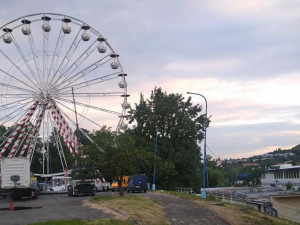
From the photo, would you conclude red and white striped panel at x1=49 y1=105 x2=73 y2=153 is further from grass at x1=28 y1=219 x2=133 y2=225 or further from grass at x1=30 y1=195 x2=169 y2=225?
grass at x1=28 y1=219 x2=133 y2=225

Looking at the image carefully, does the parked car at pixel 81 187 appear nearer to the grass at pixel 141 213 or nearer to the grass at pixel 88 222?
the grass at pixel 141 213

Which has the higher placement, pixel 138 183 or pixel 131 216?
pixel 138 183

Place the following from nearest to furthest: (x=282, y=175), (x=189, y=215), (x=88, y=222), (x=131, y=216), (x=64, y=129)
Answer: (x=88, y=222)
(x=131, y=216)
(x=189, y=215)
(x=64, y=129)
(x=282, y=175)

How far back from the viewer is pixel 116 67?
4328 cm

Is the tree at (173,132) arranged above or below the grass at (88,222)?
above

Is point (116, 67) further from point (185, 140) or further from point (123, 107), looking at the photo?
point (185, 140)

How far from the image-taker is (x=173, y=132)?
64312 millimetres

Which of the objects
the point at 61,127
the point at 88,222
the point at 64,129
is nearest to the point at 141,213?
the point at 88,222

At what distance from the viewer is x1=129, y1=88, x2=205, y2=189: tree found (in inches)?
2486

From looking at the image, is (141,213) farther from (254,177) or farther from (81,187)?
(254,177)

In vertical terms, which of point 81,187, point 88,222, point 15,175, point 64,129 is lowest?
point 88,222

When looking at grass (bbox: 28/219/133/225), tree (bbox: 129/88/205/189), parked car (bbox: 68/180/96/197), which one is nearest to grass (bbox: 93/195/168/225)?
grass (bbox: 28/219/133/225)

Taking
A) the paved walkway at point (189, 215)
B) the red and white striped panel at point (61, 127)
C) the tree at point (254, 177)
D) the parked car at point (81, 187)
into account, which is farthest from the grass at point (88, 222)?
the tree at point (254, 177)

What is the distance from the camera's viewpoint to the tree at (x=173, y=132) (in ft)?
207
